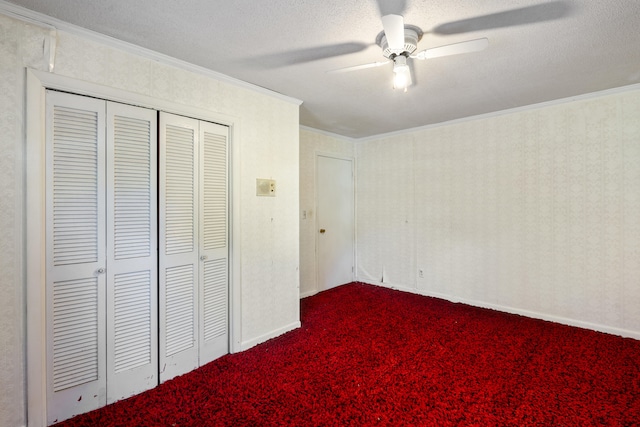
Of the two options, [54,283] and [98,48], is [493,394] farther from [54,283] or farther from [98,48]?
[98,48]

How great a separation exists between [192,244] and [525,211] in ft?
11.5

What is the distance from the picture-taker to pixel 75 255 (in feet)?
5.99

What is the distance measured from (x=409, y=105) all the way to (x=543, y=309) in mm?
2680

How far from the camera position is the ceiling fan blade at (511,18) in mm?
1633

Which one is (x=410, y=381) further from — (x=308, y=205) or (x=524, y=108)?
(x=524, y=108)

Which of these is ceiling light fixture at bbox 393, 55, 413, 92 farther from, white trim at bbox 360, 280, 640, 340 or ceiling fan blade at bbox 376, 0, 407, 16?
white trim at bbox 360, 280, 640, 340

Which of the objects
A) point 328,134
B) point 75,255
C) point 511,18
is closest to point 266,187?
point 75,255

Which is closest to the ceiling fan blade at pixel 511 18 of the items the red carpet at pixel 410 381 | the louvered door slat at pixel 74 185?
the louvered door slat at pixel 74 185

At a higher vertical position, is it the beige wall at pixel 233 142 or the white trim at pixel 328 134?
the white trim at pixel 328 134

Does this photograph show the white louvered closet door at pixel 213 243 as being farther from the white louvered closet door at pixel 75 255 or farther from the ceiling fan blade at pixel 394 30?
the ceiling fan blade at pixel 394 30

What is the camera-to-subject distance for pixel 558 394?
2.02 m

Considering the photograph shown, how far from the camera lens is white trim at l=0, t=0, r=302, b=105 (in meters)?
1.62

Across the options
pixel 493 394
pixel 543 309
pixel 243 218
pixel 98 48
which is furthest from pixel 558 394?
pixel 98 48

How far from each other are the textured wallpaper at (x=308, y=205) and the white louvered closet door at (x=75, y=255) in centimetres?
246
